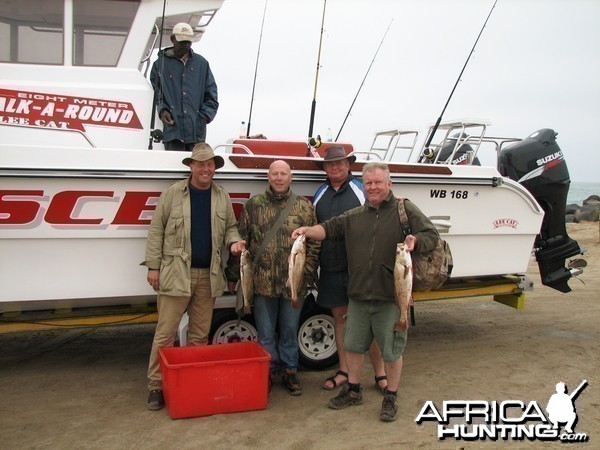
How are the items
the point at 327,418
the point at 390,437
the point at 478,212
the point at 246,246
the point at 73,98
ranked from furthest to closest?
the point at 478,212, the point at 73,98, the point at 246,246, the point at 327,418, the point at 390,437

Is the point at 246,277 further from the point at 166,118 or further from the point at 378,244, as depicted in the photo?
the point at 166,118

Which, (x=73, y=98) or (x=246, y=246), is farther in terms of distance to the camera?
(x=73, y=98)

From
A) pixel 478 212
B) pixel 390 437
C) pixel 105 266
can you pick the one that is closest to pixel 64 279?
pixel 105 266

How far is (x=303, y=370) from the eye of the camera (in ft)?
17.7

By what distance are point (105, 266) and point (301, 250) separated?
1555 mm

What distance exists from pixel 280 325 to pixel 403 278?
1283mm

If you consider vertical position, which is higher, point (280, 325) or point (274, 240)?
point (274, 240)

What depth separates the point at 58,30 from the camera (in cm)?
514

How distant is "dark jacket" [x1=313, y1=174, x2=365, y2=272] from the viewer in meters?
4.65

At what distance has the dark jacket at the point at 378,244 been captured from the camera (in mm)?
4152

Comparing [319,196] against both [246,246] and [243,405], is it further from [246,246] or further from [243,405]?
[243,405]

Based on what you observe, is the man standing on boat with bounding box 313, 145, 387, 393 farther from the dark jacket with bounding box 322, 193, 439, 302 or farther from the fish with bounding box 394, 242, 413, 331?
the fish with bounding box 394, 242, 413, 331

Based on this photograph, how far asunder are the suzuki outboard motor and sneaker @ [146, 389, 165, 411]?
403cm

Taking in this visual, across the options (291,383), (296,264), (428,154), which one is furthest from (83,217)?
(428,154)
